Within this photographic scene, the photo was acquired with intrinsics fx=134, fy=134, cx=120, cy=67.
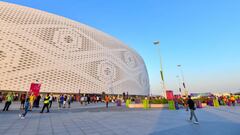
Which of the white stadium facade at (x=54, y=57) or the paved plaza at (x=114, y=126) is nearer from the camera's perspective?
the paved plaza at (x=114, y=126)

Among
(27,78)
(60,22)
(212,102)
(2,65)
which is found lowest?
(212,102)

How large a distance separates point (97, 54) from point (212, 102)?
3657 centimetres

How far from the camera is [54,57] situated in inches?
1505

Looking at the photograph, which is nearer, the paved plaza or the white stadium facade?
the paved plaza

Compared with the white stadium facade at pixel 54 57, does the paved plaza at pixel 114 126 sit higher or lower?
lower

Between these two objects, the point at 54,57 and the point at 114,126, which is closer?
the point at 114,126

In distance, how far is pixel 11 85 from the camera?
3114 centimetres

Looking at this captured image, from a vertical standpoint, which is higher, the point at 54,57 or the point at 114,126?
the point at 54,57

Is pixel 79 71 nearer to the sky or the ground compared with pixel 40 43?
nearer to the ground

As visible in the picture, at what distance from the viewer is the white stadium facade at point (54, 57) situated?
1289 inches

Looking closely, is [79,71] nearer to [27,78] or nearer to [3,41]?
[27,78]

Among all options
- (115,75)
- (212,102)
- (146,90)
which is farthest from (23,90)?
(146,90)

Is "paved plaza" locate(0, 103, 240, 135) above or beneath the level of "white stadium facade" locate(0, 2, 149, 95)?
beneath

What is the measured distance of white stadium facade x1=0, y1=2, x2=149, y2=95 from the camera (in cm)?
3275
